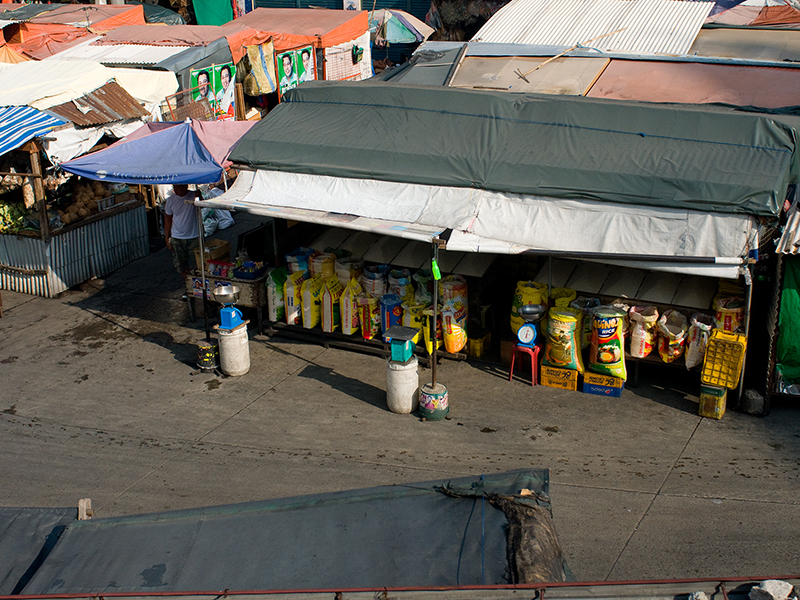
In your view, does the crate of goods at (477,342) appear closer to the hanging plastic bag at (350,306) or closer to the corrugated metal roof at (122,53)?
the hanging plastic bag at (350,306)

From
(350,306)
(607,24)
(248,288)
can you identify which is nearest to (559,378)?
(350,306)

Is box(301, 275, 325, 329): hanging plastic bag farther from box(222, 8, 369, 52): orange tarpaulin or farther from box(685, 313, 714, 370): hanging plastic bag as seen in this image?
box(222, 8, 369, 52): orange tarpaulin

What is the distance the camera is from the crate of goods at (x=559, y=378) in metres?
9.70

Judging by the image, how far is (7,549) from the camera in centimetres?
483

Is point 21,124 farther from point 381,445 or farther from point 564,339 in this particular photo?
point 564,339

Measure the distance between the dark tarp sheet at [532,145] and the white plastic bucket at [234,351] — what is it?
244 cm

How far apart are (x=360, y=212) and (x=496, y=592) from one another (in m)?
6.73

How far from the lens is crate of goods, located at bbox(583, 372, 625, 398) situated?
31.1 ft

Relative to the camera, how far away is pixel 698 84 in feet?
37.8

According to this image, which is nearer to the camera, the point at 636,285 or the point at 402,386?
the point at 402,386

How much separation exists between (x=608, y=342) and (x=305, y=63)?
48.7 ft

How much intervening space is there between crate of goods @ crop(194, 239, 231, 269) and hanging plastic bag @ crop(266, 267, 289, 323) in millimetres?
1085

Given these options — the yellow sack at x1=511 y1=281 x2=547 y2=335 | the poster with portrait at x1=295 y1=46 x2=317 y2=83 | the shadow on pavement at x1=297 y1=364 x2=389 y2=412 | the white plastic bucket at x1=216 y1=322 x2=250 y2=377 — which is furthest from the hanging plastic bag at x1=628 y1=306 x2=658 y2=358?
the poster with portrait at x1=295 y1=46 x2=317 y2=83

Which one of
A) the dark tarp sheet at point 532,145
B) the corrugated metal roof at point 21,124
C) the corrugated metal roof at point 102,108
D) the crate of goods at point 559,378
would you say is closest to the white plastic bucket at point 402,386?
the crate of goods at point 559,378
